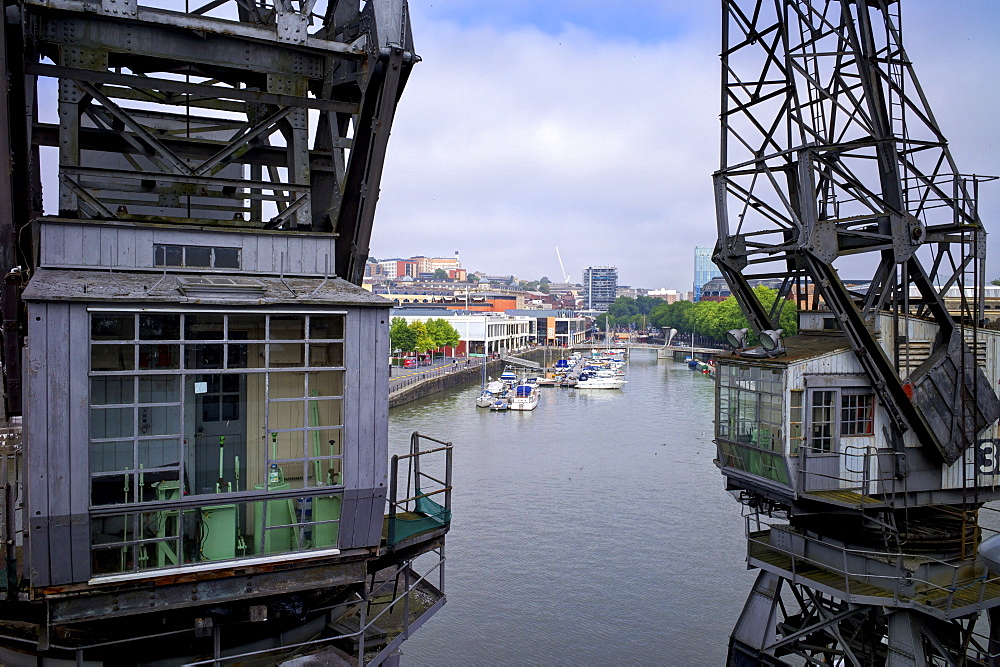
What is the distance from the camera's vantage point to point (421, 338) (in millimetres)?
69312

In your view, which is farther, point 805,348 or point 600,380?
point 600,380

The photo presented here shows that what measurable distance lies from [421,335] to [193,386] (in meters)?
63.4

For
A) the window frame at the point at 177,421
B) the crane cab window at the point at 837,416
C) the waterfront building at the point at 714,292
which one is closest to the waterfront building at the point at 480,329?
the waterfront building at the point at 714,292

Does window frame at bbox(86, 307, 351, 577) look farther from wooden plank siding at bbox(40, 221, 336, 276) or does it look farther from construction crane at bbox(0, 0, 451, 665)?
wooden plank siding at bbox(40, 221, 336, 276)

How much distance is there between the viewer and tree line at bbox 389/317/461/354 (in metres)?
66.9

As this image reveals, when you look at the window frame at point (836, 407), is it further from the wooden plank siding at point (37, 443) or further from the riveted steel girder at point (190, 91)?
the wooden plank siding at point (37, 443)

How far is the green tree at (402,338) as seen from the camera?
66750 millimetres

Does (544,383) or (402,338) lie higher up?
(402,338)

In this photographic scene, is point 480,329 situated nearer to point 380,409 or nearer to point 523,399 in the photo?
point 523,399

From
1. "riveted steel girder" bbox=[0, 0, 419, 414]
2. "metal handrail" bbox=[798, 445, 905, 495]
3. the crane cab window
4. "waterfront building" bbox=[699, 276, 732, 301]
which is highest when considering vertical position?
"waterfront building" bbox=[699, 276, 732, 301]

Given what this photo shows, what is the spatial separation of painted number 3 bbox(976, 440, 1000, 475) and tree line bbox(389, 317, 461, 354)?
53466 mm

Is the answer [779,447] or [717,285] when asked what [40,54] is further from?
[717,285]

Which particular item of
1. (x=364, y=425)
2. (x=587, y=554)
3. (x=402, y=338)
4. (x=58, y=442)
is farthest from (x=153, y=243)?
(x=402, y=338)

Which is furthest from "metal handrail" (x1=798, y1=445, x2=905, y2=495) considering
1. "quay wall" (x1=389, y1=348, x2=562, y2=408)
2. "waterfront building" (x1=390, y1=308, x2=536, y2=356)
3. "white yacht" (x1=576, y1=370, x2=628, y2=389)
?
"waterfront building" (x1=390, y1=308, x2=536, y2=356)
